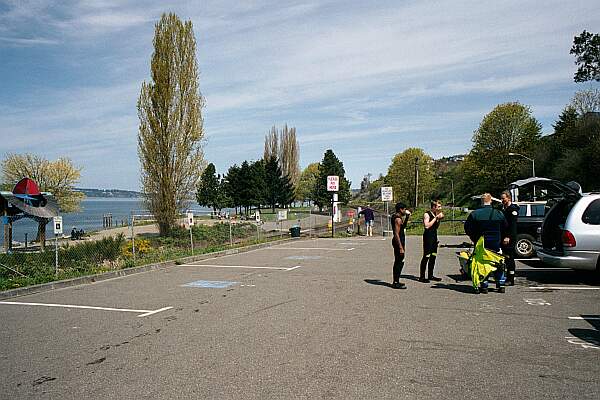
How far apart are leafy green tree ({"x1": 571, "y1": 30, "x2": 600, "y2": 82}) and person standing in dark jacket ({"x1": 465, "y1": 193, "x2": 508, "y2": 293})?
44396mm

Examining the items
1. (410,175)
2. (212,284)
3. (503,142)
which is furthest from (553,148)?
(212,284)

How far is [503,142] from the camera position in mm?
62125

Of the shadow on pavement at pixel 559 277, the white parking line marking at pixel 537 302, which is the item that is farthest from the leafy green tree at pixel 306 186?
the white parking line marking at pixel 537 302

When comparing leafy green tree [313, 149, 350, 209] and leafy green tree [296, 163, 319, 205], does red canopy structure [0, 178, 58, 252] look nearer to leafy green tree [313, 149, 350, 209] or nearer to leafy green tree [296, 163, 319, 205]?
leafy green tree [313, 149, 350, 209]

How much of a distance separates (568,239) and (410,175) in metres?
70.8

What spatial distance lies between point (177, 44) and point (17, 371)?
3044cm

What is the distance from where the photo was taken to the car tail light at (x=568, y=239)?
10148mm

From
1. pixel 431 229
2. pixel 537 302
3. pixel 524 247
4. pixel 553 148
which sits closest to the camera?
pixel 537 302

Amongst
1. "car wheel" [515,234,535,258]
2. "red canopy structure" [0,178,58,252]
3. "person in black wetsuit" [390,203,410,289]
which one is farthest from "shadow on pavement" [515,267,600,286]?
"red canopy structure" [0,178,58,252]

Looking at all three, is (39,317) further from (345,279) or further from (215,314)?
(345,279)

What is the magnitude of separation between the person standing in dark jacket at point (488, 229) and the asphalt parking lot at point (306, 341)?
368mm

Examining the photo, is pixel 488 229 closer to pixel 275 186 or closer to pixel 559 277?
pixel 559 277

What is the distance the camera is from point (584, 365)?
5.45 m

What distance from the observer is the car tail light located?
33.3 ft
